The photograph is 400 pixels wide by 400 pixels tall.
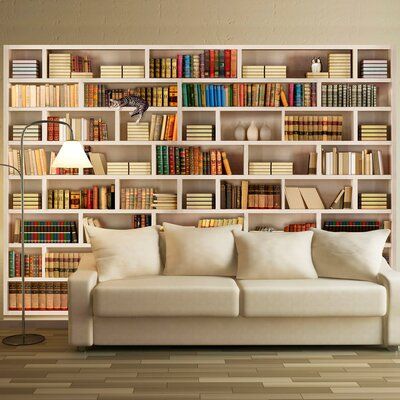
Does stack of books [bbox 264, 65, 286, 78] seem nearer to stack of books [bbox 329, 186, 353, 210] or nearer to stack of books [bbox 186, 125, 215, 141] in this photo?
stack of books [bbox 186, 125, 215, 141]

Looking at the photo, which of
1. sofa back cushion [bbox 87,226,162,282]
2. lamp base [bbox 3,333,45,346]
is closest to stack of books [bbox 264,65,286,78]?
sofa back cushion [bbox 87,226,162,282]

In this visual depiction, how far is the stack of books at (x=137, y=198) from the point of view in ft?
22.4

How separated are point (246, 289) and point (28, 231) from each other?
Answer: 2.48 meters

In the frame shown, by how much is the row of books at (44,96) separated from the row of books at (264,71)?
5.37 ft

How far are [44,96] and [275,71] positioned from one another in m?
2.22

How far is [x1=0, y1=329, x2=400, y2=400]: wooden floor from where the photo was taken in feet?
14.5

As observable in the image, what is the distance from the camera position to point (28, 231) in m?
6.79

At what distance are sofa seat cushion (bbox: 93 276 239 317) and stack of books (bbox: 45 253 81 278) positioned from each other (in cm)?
150

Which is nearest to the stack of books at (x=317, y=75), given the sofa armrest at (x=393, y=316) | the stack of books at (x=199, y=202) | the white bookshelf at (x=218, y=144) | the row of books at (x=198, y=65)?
the white bookshelf at (x=218, y=144)

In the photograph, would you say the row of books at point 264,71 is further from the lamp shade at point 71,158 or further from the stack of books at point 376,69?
the lamp shade at point 71,158

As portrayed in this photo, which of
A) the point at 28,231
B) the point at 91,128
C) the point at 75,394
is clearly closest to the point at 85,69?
the point at 91,128

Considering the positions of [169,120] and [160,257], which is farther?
[169,120]

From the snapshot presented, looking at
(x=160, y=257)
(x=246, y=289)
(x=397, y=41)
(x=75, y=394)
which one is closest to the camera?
(x=75, y=394)

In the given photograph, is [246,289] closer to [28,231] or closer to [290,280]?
[290,280]
